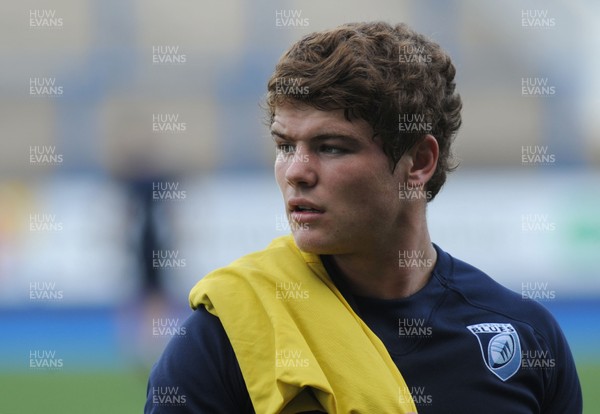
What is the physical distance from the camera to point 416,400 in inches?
76.9

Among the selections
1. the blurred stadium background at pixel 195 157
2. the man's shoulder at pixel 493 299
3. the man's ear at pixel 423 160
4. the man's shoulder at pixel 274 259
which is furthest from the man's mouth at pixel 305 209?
the blurred stadium background at pixel 195 157

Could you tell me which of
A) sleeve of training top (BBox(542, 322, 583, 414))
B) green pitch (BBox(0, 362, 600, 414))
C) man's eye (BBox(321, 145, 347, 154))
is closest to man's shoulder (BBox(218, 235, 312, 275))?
man's eye (BBox(321, 145, 347, 154))

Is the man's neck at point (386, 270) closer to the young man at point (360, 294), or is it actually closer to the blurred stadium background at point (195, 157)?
the young man at point (360, 294)

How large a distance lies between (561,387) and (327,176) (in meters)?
0.73

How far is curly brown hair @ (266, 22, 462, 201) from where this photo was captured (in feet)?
6.36

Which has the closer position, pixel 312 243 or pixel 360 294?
pixel 312 243

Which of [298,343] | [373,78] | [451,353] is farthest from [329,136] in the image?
[451,353]

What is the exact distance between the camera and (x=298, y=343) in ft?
5.98

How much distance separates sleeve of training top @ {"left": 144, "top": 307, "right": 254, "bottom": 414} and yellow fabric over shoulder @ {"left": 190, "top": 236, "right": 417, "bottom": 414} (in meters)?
0.03

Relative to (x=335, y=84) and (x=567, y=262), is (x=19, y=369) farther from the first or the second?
(x=335, y=84)

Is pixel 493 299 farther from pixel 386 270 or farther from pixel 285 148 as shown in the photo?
pixel 285 148

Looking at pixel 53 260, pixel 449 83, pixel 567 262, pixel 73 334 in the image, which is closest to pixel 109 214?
pixel 53 260

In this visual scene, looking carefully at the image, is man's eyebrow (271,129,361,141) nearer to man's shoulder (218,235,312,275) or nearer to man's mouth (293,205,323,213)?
man's mouth (293,205,323,213)

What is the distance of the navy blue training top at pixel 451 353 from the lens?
1825 mm
